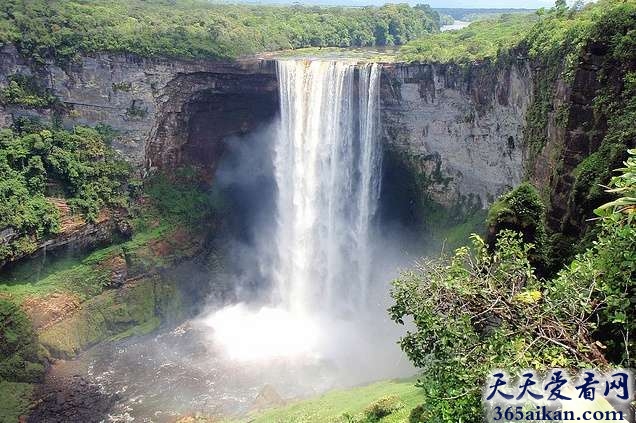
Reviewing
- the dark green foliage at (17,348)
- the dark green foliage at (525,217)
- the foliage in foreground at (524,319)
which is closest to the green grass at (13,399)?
the dark green foliage at (17,348)

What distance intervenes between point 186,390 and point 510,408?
1927 centimetres

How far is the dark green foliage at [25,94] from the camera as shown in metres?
27.3

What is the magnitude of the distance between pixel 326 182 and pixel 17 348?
53.8ft

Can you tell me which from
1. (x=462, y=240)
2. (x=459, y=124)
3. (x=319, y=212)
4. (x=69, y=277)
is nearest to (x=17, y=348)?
(x=69, y=277)

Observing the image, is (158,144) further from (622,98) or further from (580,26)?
(622,98)

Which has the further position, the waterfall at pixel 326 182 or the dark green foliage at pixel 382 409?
the waterfall at pixel 326 182

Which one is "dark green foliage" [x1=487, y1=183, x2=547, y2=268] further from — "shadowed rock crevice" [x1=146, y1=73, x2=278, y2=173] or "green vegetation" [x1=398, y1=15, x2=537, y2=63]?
"shadowed rock crevice" [x1=146, y1=73, x2=278, y2=173]

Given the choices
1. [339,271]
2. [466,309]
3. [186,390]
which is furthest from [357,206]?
[466,309]

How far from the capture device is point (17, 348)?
24156 mm

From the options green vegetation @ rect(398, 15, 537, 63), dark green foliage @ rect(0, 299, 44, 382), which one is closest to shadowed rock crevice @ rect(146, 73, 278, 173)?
green vegetation @ rect(398, 15, 537, 63)

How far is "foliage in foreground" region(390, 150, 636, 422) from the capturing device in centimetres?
661

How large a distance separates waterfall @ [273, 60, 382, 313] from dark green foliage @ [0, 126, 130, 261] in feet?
29.9

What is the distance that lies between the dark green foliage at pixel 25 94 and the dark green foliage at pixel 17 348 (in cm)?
987

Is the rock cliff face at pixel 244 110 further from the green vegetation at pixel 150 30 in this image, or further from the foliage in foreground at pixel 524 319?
the foliage in foreground at pixel 524 319
